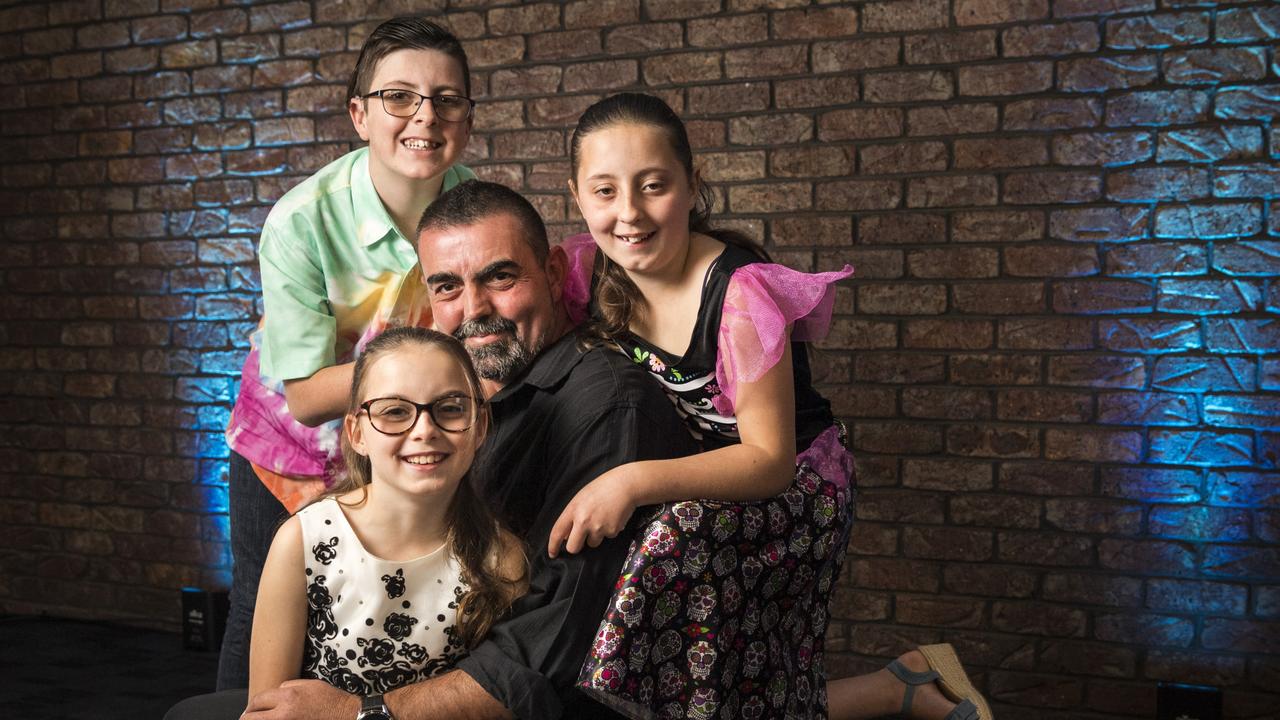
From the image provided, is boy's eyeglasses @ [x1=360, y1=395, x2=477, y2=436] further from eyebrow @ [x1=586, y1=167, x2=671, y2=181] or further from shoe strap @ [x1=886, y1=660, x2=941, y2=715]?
shoe strap @ [x1=886, y1=660, x2=941, y2=715]

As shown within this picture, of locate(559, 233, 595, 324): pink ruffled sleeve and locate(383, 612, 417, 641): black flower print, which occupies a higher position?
locate(559, 233, 595, 324): pink ruffled sleeve

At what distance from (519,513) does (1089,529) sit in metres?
2.09

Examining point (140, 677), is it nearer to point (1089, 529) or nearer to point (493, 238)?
point (493, 238)

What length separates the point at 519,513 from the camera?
75.3 inches

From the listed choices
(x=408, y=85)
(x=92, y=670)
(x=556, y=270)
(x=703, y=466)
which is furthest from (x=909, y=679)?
(x=92, y=670)

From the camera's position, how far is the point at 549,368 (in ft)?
6.32

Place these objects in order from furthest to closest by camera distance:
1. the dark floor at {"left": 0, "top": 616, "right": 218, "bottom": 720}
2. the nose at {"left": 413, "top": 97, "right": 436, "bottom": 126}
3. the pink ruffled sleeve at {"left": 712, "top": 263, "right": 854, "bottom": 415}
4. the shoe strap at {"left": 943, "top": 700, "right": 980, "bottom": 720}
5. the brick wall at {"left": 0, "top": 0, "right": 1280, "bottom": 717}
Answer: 1. the dark floor at {"left": 0, "top": 616, "right": 218, "bottom": 720}
2. the brick wall at {"left": 0, "top": 0, "right": 1280, "bottom": 717}
3. the shoe strap at {"left": 943, "top": 700, "right": 980, "bottom": 720}
4. the nose at {"left": 413, "top": 97, "right": 436, "bottom": 126}
5. the pink ruffled sleeve at {"left": 712, "top": 263, "right": 854, "bottom": 415}

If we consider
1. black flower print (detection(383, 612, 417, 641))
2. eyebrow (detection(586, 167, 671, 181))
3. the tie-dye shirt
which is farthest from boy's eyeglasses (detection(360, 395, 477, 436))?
the tie-dye shirt

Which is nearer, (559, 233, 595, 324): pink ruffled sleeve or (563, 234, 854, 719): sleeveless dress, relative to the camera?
(563, 234, 854, 719): sleeveless dress

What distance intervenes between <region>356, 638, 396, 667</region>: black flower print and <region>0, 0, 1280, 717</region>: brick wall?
2.08 meters

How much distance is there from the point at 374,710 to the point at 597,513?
0.45m

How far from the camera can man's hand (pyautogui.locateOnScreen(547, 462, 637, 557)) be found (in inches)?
64.2

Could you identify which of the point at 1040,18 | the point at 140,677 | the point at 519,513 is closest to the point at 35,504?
the point at 140,677

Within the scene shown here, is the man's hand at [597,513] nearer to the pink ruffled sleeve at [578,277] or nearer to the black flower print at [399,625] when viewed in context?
the black flower print at [399,625]
